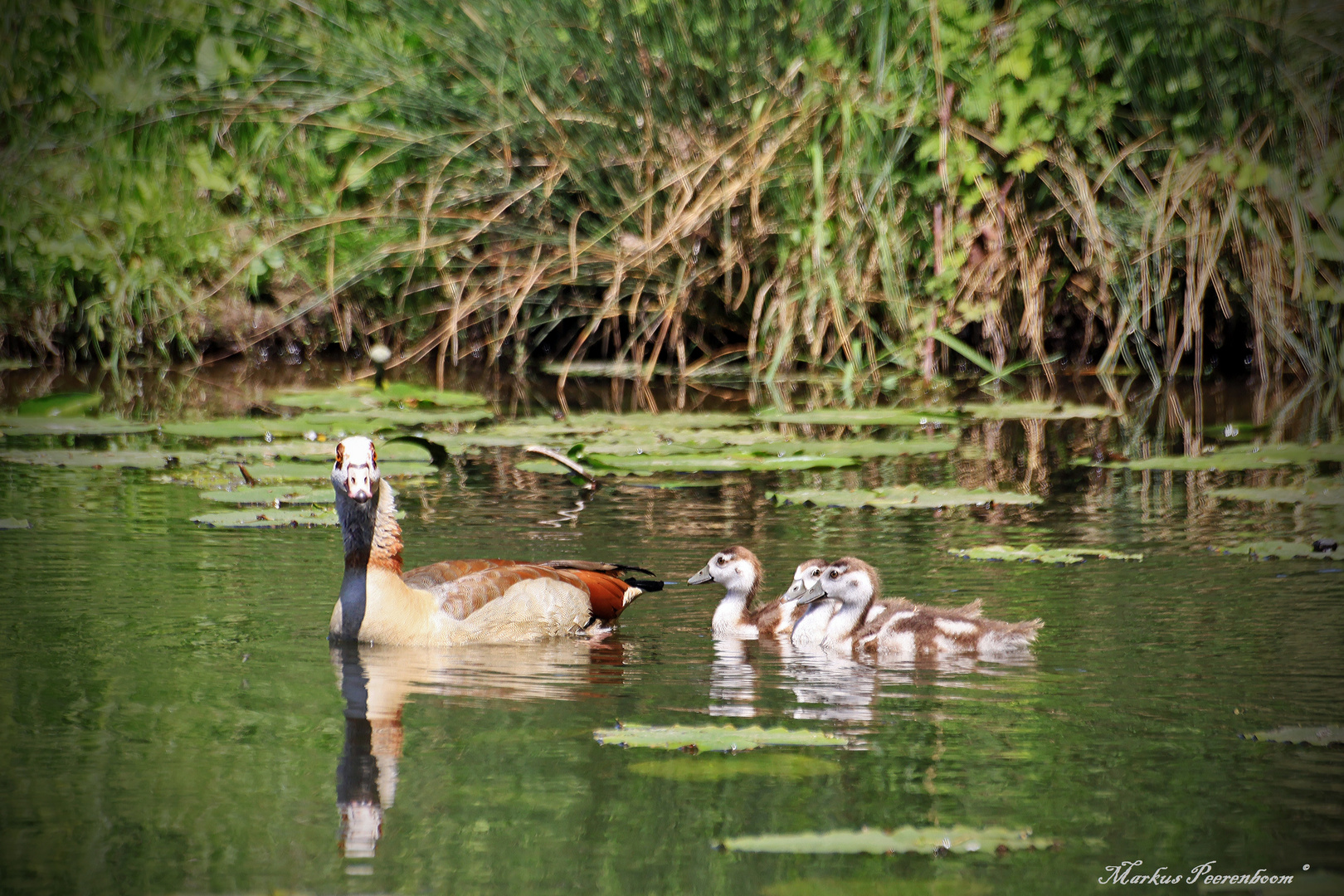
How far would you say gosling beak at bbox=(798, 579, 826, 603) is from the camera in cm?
629

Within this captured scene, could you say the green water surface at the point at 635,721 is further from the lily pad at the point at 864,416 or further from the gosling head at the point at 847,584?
→ the lily pad at the point at 864,416

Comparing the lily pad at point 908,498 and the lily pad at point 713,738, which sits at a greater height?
the lily pad at point 908,498

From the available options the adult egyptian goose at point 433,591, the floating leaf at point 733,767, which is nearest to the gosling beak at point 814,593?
the adult egyptian goose at point 433,591

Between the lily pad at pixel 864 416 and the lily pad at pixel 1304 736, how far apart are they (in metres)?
5.32

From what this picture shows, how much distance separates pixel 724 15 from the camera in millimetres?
12570

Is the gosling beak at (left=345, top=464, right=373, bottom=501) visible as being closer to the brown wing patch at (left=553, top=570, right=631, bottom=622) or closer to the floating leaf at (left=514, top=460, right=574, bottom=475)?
the brown wing patch at (left=553, top=570, right=631, bottom=622)

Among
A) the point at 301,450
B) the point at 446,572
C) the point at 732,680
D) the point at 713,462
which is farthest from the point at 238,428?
the point at 732,680

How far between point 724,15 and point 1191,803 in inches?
365

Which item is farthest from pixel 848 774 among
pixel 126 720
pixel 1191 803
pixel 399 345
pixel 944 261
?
pixel 399 345

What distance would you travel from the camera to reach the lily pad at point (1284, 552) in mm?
6883

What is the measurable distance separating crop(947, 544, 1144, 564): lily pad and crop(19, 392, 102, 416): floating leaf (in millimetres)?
5873

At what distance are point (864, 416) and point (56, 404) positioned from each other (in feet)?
15.7

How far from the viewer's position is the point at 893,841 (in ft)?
12.6

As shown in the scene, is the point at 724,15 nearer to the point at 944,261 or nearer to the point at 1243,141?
the point at 944,261
